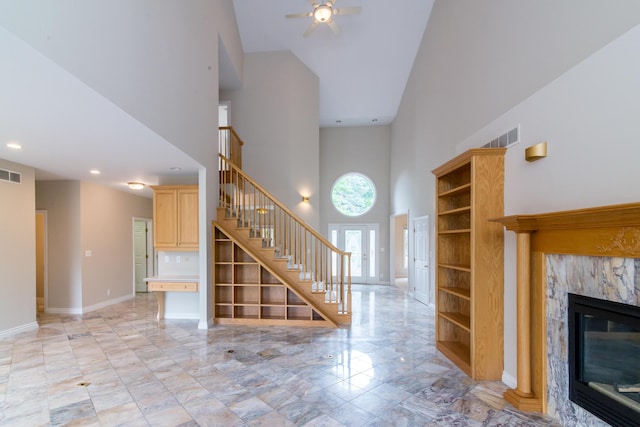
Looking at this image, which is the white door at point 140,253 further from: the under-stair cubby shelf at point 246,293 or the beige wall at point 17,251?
the under-stair cubby shelf at point 246,293

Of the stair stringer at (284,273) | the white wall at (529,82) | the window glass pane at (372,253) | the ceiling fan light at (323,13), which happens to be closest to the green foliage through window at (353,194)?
the window glass pane at (372,253)

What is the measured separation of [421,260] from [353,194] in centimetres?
378

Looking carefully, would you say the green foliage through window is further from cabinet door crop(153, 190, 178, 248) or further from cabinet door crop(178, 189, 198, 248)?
cabinet door crop(153, 190, 178, 248)

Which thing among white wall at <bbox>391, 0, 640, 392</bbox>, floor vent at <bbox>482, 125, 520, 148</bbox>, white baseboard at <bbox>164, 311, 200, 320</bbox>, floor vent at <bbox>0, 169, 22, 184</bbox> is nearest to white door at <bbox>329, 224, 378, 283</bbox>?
white wall at <bbox>391, 0, 640, 392</bbox>

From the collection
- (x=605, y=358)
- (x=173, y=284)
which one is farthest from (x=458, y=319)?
(x=173, y=284)

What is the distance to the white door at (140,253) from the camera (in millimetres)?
7879

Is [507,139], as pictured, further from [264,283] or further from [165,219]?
[165,219]

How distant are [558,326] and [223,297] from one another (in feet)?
15.1

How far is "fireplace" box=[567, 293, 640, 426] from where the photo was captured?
1.85 metres

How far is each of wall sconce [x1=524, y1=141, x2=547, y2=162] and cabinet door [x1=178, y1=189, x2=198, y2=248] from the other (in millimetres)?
4770

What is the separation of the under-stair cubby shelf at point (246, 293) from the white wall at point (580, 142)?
325cm

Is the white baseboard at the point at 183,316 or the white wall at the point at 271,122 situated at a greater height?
the white wall at the point at 271,122

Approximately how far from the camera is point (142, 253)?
313 inches

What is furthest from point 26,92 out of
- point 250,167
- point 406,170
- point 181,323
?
point 406,170
